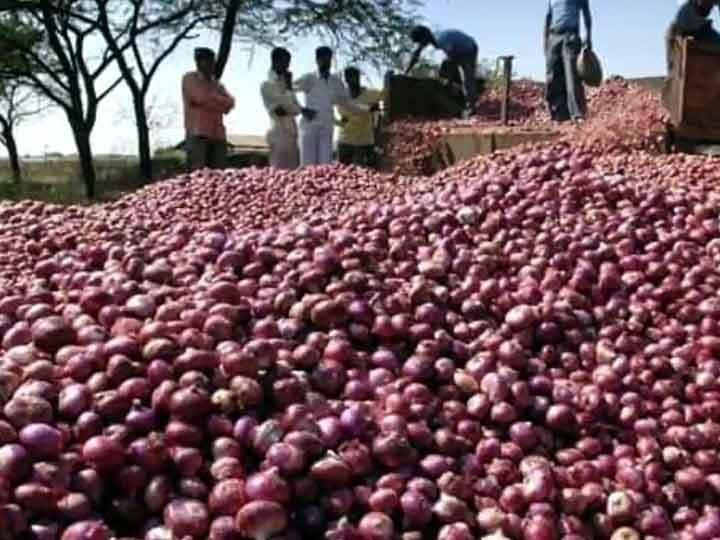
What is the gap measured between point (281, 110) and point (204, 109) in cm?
69

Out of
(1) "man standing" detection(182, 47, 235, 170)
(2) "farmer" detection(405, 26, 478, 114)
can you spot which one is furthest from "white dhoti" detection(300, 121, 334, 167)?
(2) "farmer" detection(405, 26, 478, 114)

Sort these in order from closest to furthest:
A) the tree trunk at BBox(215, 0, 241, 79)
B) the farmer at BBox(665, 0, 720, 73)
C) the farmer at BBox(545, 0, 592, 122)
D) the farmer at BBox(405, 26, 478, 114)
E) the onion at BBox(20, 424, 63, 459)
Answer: the onion at BBox(20, 424, 63, 459)
the farmer at BBox(665, 0, 720, 73)
the farmer at BBox(545, 0, 592, 122)
the farmer at BBox(405, 26, 478, 114)
the tree trunk at BBox(215, 0, 241, 79)

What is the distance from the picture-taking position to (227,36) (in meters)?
14.7

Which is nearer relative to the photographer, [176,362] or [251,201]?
[176,362]

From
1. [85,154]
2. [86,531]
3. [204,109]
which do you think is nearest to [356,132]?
[204,109]

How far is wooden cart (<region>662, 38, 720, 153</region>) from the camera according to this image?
17.0 ft

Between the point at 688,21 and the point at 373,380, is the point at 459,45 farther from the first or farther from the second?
the point at 373,380

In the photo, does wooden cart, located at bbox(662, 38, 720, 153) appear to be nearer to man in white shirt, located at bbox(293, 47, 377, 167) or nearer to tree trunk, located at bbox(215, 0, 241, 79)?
man in white shirt, located at bbox(293, 47, 377, 167)

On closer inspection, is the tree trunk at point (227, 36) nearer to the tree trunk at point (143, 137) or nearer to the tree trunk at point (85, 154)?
the tree trunk at point (143, 137)

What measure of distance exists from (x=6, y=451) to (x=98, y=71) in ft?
52.0

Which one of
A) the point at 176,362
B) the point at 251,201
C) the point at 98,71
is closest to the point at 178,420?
the point at 176,362

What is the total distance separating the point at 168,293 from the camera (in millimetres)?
2016

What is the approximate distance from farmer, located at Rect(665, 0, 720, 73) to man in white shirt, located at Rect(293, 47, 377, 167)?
3.04 metres

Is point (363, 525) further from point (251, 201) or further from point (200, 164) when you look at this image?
point (200, 164)
